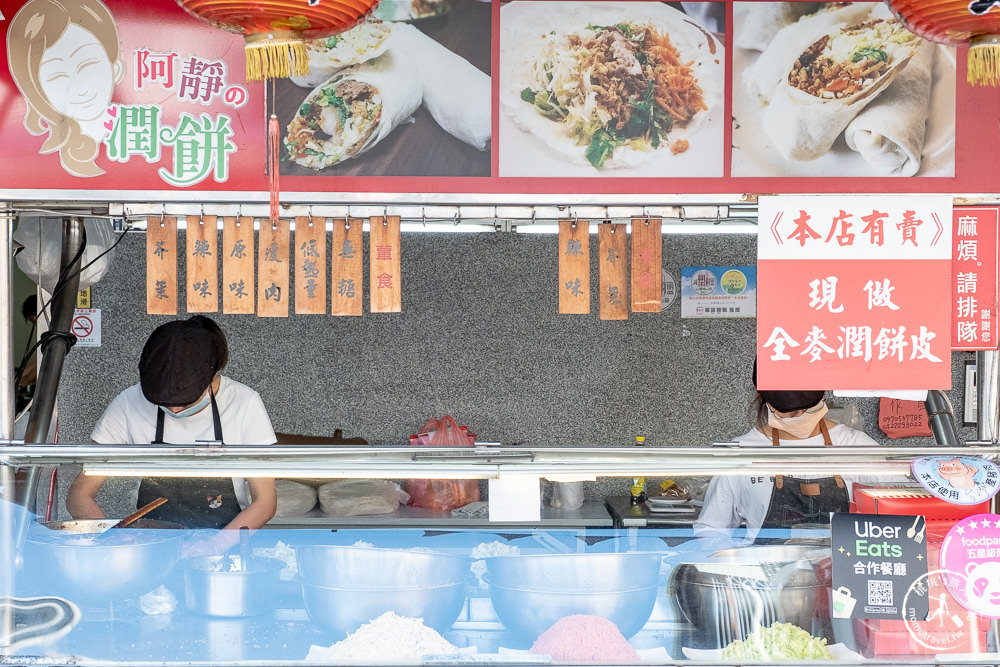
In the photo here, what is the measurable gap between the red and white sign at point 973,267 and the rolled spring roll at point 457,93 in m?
1.67

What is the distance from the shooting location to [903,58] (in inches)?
116

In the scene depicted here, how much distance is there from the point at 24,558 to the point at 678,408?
12.7 ft

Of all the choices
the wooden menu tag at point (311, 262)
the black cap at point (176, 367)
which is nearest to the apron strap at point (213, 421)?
the black cap at point (176, 367)

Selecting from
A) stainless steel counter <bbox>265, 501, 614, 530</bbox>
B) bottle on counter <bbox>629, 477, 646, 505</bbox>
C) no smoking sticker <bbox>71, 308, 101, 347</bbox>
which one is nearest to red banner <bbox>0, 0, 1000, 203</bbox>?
stainless steel counter <bbox>265, 501, 614, 530</bbox>

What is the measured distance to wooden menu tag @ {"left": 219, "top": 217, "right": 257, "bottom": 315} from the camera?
9.37 feet

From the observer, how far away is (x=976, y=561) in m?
2.50

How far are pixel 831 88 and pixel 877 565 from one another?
1.61 m

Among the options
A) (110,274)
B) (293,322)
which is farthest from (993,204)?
(110,274)

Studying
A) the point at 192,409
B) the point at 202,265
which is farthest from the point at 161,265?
the point at 192,409

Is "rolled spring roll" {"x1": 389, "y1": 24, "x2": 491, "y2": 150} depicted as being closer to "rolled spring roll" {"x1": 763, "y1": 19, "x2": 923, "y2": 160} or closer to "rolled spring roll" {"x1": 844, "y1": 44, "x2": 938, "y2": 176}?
"rolled spring roll" {"x1": 763, "y1": 19, "x2": 923, "y2": 160}

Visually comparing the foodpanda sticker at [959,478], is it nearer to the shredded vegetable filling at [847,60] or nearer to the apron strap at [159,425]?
the shredded vegetable filling at [847,60]

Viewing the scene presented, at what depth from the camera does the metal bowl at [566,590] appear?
2449 mm

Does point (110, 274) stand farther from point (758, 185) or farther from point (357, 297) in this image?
point (758, 185)

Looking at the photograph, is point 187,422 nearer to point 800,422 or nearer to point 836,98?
point 800,422
